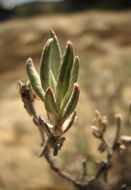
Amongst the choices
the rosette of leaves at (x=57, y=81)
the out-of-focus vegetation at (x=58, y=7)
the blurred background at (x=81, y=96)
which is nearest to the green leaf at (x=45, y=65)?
the rosette of leaves at (x=57, y=81)

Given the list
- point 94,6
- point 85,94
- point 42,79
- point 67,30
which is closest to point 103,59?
point 85,94

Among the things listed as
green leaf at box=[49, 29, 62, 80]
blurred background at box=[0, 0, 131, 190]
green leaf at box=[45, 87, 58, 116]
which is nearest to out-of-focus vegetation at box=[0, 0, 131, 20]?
blurred background at box=[0, 0, 131, 190]

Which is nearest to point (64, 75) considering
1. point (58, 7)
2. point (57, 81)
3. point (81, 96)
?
point (57, 81)

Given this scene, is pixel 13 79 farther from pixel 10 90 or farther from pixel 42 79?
pixel 42 79

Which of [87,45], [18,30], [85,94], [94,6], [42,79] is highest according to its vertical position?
[42,79]

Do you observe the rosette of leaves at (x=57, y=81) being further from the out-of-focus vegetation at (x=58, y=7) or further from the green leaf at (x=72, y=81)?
the out-of-focus vegetation at (x=58, y=7)

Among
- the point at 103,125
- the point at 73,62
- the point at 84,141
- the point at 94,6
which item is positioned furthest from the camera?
the point at 94,6

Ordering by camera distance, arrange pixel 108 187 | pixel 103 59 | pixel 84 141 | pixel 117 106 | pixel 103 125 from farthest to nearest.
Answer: pixel 103 59, pixel 117 106, pixel 84 141, pixel 108 187, pixel 103 125

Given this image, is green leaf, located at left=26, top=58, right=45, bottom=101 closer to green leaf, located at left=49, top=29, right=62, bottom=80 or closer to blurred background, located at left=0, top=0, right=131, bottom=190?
green leaf, located at left=49, top=29, right=62, bottom=80
